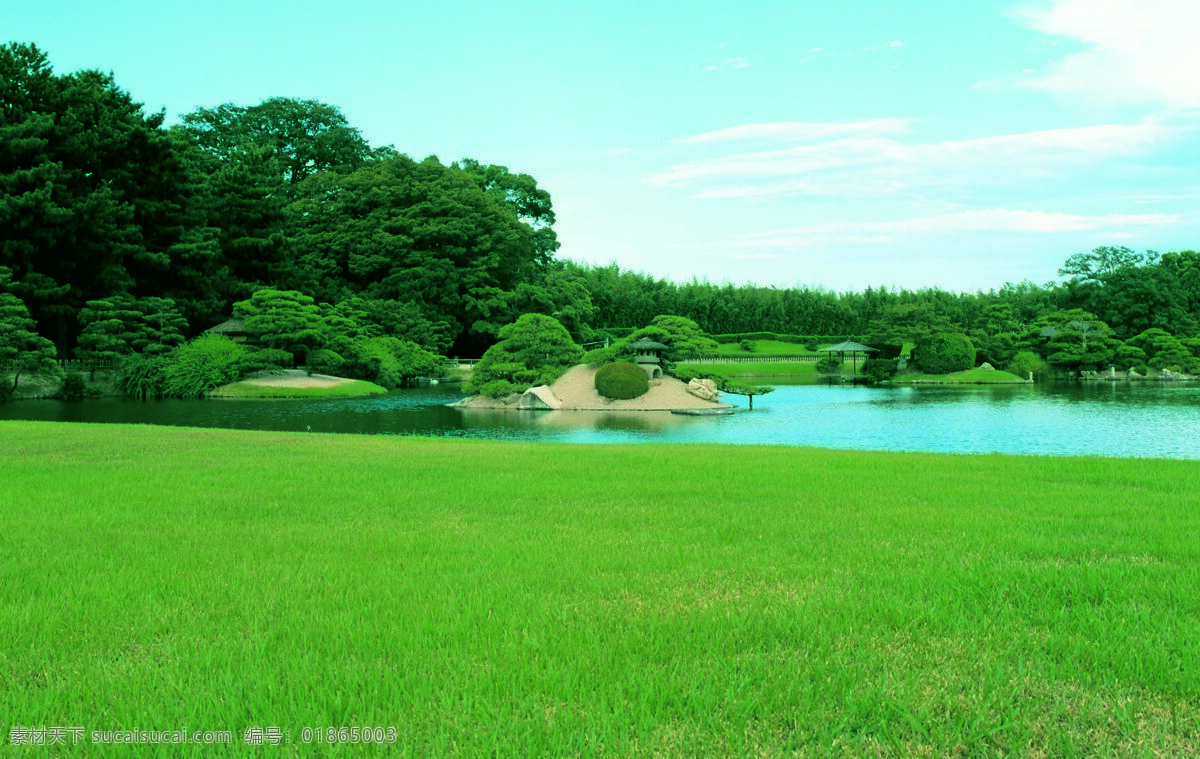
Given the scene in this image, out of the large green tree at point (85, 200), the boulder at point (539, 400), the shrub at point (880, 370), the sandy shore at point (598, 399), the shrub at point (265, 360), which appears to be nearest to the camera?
the sandy shore at point (598, 399)

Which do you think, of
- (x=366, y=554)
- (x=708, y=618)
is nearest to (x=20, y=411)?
(x=366, y=554)

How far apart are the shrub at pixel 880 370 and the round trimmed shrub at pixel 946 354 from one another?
5.10 feet

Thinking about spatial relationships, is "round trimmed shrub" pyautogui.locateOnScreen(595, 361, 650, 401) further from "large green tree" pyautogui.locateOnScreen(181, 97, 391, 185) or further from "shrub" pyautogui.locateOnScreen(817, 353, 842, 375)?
"large green tree" pyautogui.locateOnScreen(181, 97, 391, 185)

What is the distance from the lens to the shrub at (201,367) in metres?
27.8

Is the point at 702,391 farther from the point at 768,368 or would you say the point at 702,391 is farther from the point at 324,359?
the point at 768,368

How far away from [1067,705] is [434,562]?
2.42 m

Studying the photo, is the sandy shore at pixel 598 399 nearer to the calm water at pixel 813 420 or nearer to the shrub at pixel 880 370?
the calm water at pixel 813 420

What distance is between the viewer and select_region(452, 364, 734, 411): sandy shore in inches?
929

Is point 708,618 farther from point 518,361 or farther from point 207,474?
point 518,361

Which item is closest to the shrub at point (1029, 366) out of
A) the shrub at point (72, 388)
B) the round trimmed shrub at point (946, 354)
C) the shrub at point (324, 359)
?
the round trimmed shrub at point (946, 354)

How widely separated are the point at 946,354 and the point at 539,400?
23.1m

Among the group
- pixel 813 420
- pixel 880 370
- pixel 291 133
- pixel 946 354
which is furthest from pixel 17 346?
pixel 946 354

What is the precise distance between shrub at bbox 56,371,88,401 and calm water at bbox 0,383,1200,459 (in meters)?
1.34

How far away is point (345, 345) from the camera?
32.3 metres
